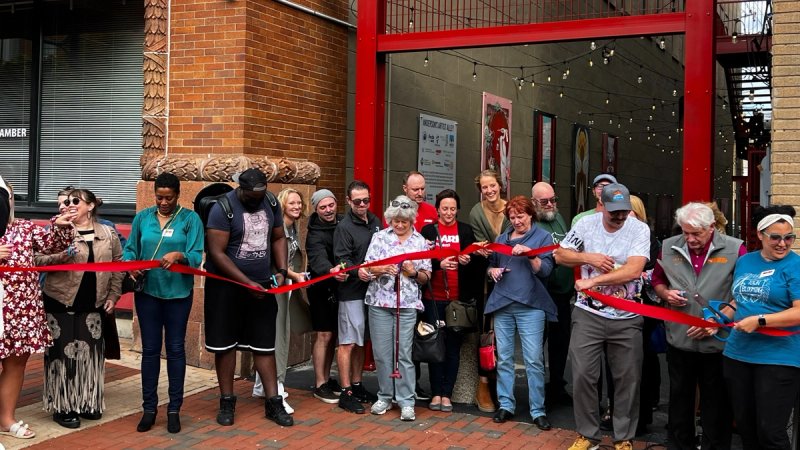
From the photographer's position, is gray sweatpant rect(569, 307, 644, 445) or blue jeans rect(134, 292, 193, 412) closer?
gray sweatpant rect(569, 307, 644, 445)

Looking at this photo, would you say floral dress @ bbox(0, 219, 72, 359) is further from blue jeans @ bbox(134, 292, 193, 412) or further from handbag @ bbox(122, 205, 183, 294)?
blue jeans @ bbox(134, 292, 193, 412)

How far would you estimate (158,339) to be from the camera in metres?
6.18

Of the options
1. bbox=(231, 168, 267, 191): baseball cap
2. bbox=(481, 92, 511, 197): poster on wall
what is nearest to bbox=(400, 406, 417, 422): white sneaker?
bbox=(231, 168, 267, 191): baseball cap

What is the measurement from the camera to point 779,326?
15.2 ft

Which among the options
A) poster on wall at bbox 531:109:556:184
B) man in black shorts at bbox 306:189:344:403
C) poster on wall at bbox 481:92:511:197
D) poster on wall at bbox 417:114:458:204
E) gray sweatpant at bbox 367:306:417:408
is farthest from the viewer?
poster on wall at bbox 531:109:556:184

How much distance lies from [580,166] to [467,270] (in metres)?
11.0

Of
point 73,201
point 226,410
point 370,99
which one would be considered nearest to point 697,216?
point 226,410

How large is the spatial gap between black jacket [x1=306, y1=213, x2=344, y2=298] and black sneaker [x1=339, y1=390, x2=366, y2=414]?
34.9 inches

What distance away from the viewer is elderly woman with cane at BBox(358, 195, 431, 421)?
6473 millimetres

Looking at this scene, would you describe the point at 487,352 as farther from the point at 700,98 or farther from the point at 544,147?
the point at 544,147

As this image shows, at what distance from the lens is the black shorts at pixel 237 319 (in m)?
6.27

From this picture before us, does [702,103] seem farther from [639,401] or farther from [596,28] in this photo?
[639,401]

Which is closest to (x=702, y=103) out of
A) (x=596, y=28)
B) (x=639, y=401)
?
(x=596, y=28)

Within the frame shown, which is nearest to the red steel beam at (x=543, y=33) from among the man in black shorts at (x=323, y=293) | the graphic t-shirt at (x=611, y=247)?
the man in black shorts at (x=323, y=293)
